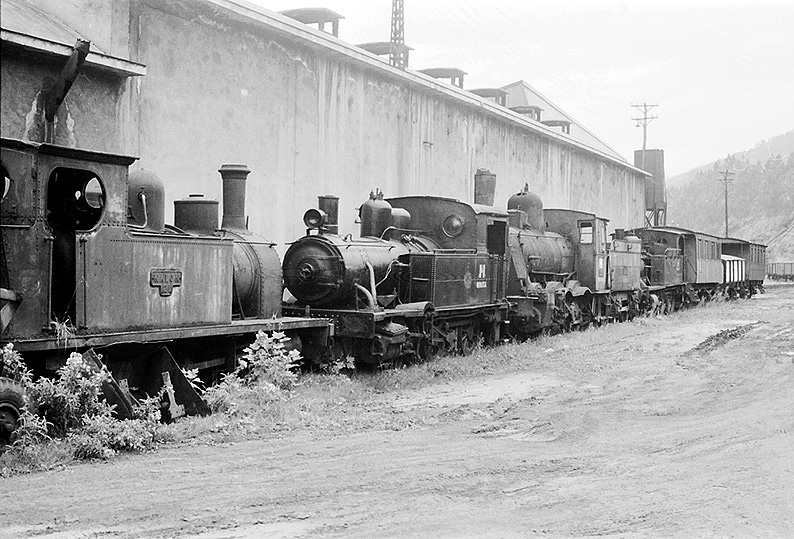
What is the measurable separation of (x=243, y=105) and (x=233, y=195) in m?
4.41

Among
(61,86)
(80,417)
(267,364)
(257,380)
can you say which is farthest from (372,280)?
(80,417)

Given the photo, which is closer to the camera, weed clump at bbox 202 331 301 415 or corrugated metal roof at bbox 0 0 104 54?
weed clump at bbox 202 331 301 415

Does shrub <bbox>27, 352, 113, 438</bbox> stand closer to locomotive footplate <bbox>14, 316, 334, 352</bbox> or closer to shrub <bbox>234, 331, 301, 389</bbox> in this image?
locomotive footplate <bbox>14, 316, 334, 352</bbox>

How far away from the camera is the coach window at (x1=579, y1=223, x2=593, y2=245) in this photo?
20766 mm

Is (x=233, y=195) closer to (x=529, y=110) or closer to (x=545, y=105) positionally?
(x=529, y=110)

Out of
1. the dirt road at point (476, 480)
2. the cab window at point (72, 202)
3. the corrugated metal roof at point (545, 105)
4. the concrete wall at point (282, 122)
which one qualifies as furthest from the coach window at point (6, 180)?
the corrugated metal roof at point (545, 105)

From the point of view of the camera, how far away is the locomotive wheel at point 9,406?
6.34 meters

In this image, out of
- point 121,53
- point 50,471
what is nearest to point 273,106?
point 121,53

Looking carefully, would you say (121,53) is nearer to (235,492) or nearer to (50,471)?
(50,471)

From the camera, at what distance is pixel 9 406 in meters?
6.39

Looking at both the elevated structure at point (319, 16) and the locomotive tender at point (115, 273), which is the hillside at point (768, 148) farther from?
the locomotive tender at point (115, 273)

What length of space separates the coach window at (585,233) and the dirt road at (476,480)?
421 inches

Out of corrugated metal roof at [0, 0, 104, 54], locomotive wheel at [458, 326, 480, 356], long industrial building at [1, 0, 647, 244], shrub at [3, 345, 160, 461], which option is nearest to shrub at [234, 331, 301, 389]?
shrub at [3, 345, 160, 461]

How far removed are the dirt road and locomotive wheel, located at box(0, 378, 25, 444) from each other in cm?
53
